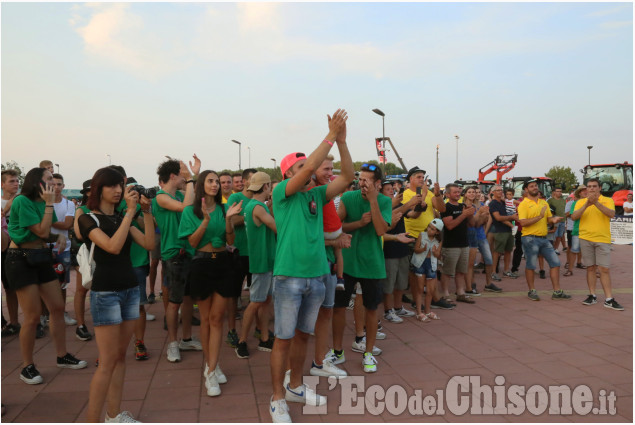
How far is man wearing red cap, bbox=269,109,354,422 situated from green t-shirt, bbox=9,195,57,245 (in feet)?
7.56

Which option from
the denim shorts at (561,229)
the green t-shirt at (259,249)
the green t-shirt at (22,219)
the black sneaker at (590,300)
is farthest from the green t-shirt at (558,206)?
the green t-shirt at (22,219)

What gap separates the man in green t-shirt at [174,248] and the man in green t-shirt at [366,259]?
1.53 meters

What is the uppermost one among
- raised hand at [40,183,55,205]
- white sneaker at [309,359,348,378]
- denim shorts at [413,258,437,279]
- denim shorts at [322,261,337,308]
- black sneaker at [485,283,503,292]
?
raised hand at [40,183,55,205]

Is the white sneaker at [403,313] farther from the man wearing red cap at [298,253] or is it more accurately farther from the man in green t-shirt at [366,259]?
the man wearing red cap at [298,253]

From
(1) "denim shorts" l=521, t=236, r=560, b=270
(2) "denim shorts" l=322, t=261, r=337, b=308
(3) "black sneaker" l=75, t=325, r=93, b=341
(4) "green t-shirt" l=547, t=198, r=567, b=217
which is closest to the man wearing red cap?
(2) "denim shorts" l=322, t=261, r=337, b=308

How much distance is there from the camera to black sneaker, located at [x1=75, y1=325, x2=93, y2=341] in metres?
4.94

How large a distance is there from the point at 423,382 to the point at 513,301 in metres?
3.64

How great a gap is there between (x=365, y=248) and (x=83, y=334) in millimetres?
3379

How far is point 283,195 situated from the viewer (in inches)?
121

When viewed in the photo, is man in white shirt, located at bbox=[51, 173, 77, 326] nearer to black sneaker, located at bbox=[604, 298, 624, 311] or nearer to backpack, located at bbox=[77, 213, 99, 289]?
backpack, located at bbox=[77, 213, 99, 289]

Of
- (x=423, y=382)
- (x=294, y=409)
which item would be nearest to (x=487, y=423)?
(x=423, y=382)

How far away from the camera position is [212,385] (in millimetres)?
3518

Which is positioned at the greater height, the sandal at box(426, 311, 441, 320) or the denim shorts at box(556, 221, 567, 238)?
the denim shorts at box(556, 221, 567, 238)

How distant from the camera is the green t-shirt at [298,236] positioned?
305 centimetres
